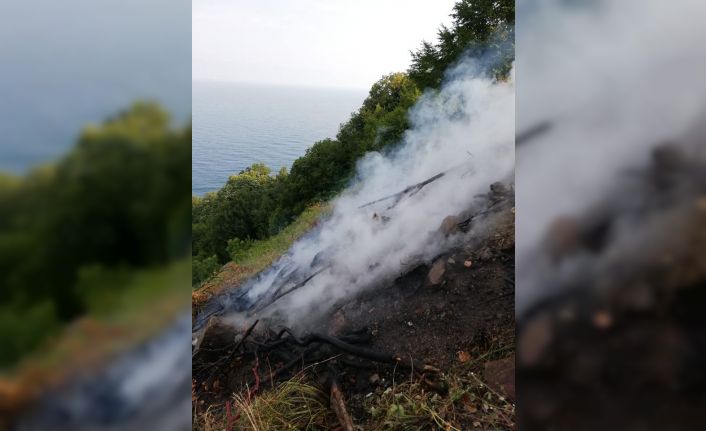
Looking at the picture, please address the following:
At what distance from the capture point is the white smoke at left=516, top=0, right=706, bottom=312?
1.35m

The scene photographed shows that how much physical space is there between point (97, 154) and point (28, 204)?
13 centimetres

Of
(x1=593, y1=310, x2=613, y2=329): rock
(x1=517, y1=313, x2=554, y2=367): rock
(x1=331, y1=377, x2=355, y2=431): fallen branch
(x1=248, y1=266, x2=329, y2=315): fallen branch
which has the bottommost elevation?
(x1=331, y1=377, x2=355, y2=431): fallen branch

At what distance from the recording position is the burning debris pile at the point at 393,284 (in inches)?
72.7

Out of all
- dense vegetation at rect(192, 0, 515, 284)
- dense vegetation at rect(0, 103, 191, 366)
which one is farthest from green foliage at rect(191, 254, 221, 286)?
dense vegetation at rect(0, 103, 191, 366)

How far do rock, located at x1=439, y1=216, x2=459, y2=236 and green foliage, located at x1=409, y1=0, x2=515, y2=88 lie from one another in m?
0.49

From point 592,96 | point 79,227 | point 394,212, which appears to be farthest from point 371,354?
point 79,227

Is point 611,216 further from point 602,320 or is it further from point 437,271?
point 437,271

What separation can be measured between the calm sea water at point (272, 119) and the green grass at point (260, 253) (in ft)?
0.63

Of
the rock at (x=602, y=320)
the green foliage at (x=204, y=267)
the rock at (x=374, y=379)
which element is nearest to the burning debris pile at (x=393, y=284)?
the rock at (x=374, y=379)

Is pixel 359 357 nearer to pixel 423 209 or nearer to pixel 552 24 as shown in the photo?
pixel 423 209

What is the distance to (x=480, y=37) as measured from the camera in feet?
5.91

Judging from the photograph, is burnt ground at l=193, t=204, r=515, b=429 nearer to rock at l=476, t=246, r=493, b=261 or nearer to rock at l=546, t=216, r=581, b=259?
rock at l=476, t=246, r=493, b=261

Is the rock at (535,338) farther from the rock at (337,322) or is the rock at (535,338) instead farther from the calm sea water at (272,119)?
the calm sea water at (272,119)

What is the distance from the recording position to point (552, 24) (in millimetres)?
1479
